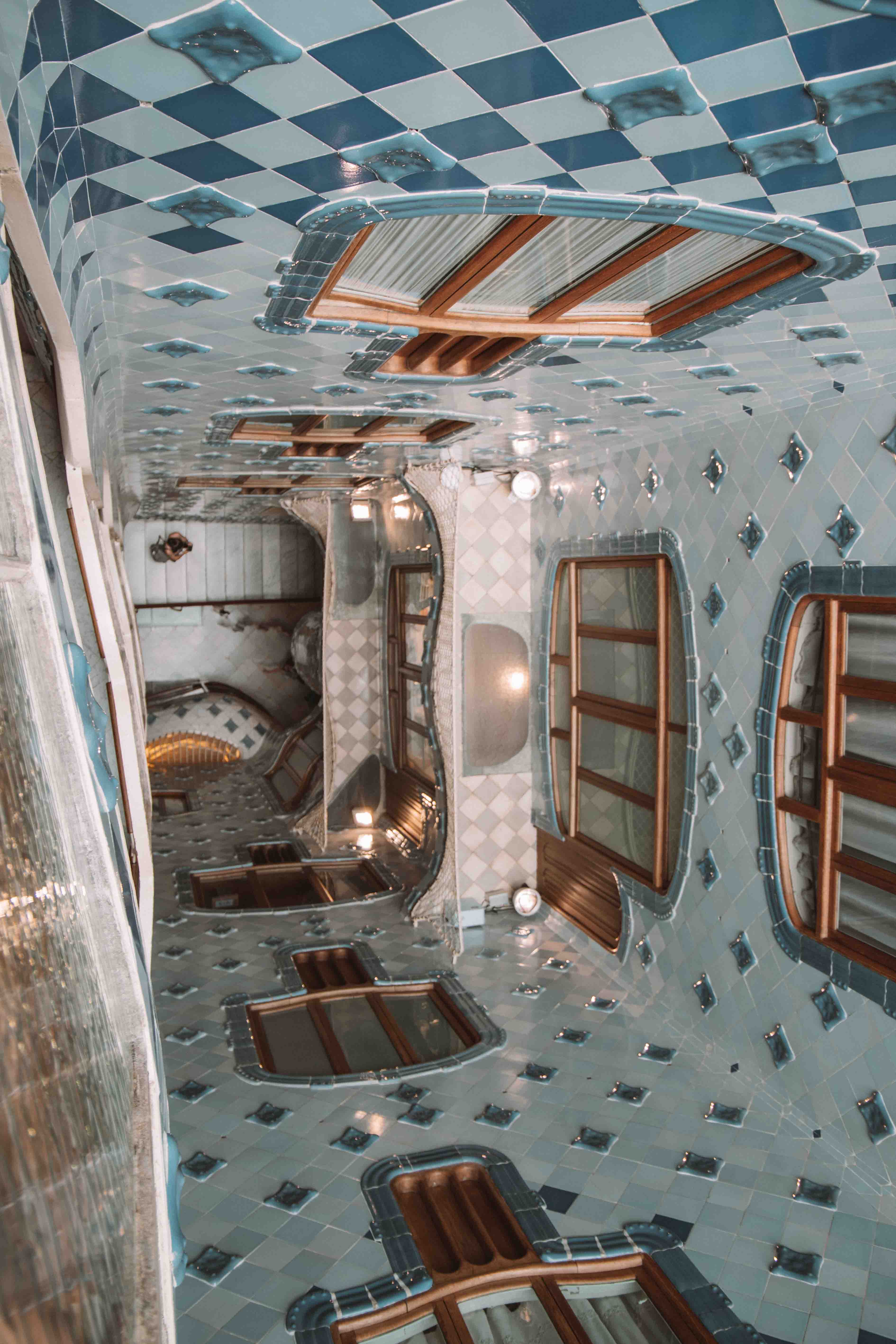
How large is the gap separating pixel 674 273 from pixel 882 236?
66 cm

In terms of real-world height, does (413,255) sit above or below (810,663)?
above

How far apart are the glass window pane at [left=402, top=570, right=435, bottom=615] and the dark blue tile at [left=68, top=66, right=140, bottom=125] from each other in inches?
240

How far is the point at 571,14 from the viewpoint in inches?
51.8

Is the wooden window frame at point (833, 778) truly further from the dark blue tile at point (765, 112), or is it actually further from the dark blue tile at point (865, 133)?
the dark blue tile at point (765, 112)

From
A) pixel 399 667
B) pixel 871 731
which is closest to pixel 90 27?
pixel 871 731

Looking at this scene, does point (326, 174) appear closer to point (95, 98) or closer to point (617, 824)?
point (95, 98)

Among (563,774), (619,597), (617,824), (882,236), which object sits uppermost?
(882,236)

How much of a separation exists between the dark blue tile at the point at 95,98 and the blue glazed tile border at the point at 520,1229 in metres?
3.63

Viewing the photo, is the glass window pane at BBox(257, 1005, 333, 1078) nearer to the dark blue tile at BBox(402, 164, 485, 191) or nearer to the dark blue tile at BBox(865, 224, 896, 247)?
the dark blue tile at BBox(402, 164, 485, 191)

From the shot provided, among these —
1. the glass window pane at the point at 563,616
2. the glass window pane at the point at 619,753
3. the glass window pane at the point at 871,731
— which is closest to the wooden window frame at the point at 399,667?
the glass window pane at the point at 563,616

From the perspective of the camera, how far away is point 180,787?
1115cm

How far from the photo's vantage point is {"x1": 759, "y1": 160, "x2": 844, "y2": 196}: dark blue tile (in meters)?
1.79

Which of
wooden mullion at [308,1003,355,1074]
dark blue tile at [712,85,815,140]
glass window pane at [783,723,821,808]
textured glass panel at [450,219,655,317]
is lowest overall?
wooden mullion at [308,1003,355,1074]

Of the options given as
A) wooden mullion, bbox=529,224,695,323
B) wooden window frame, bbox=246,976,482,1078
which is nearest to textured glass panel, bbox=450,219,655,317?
wooden mullion, bbox=529,224,695,323
